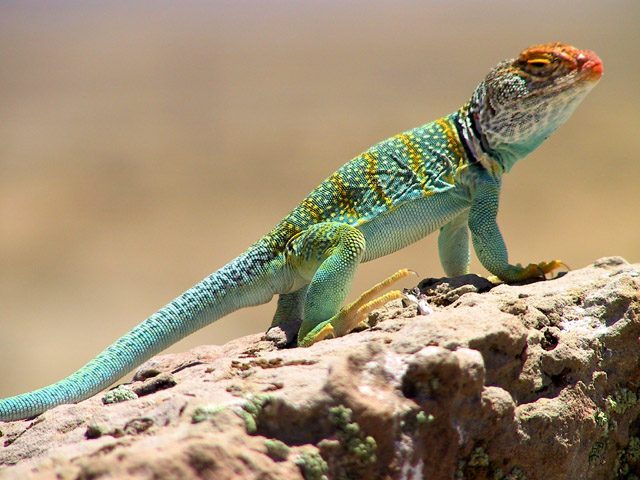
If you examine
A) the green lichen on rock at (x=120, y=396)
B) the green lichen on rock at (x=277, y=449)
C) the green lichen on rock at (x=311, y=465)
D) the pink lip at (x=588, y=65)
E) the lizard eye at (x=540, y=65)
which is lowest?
the green lichen on rock at (x=311, y=465)

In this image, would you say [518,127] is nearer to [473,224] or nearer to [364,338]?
[473,224]

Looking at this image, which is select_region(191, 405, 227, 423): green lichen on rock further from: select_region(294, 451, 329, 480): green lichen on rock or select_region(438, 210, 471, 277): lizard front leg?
select_region(438, 210, 471, 277): lizard front leg

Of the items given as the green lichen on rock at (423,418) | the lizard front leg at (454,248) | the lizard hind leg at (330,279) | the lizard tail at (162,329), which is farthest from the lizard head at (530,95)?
the green lichen on rock at (423,418)

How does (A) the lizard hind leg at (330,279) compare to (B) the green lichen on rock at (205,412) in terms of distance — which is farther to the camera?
(A) the lizard hind leg at (330,279)

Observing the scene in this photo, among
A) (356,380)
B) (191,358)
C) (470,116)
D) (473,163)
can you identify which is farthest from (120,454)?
(470,116)

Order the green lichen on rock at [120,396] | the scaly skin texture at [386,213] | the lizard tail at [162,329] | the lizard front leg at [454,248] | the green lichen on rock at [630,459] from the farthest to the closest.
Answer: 1. the lizard front leg at [454,248]
2. the scaly skin texture at [386,213]
3. the lizard tail at [162,329]
4. the green lichen on rock at [630,459]
5. the green lichen on rock at [120,396]

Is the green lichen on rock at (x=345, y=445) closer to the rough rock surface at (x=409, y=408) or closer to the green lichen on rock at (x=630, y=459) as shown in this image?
the rough rock surface at (x=409, y=408)

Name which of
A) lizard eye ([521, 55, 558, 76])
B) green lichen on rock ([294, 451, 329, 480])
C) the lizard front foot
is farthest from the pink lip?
green lichen on rock ([294, 451, 329, 480])
